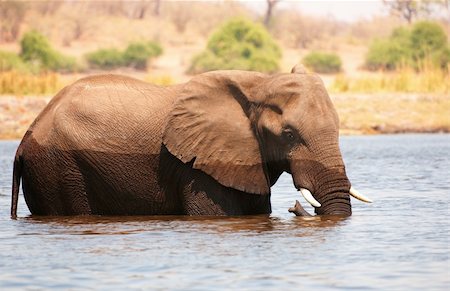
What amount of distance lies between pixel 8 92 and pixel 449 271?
2164 centimetres

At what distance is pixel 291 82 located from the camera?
1105 cm

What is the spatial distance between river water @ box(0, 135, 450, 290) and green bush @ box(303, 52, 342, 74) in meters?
30.9

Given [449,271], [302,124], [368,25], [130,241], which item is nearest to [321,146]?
[302,124]

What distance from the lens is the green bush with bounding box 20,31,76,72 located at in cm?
4206

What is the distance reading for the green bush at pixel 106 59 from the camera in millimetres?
45156

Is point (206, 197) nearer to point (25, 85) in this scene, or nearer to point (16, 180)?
point (16, 180)

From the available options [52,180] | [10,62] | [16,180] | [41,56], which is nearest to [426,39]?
[41,56]

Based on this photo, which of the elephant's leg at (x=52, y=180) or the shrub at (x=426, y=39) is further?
the shrub at (x=426, y=39)

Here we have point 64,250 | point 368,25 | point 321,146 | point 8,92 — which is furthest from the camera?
point 368,25

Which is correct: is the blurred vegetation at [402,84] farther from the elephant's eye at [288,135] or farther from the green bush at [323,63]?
the elephant's eye at [288,135]

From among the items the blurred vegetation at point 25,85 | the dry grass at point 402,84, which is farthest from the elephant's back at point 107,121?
the dry grass at point 402,84

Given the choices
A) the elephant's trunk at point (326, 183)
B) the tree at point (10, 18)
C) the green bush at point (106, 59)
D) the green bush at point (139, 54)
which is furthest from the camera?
the tree at point (10, 18)

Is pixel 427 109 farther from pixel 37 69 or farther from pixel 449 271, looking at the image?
pixel 449 271

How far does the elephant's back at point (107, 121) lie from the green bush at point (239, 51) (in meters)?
28.5
